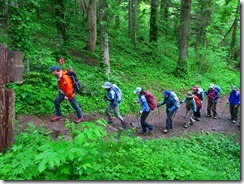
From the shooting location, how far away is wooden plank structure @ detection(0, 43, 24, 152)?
210 inches

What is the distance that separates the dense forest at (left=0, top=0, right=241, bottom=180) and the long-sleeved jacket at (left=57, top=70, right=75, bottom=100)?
1353 mm

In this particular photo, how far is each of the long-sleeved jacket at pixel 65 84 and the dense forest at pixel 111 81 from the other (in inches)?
53.3

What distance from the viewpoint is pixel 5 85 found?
545 cm

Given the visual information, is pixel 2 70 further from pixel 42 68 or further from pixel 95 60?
pixel 95 60

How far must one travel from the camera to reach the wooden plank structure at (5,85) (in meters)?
5.33

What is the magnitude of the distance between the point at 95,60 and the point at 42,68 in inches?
227

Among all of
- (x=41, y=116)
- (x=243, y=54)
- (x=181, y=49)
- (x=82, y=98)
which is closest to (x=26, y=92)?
(x=41, y=116)

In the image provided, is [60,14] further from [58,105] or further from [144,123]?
[144,123]

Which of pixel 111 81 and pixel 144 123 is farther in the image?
pixel 111 81

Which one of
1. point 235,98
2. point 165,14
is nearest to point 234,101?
point 235,98

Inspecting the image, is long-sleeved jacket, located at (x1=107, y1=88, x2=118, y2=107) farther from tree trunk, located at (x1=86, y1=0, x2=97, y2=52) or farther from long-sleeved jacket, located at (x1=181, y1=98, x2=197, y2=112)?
tree trunk, located at (x1=86, y1=0, x2=97, y2=52)

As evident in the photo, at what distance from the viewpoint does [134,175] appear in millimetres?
4621

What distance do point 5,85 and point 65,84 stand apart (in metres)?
3.14

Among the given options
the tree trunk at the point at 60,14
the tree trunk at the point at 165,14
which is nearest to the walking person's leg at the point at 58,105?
the tree trunk at the point at 60,14
